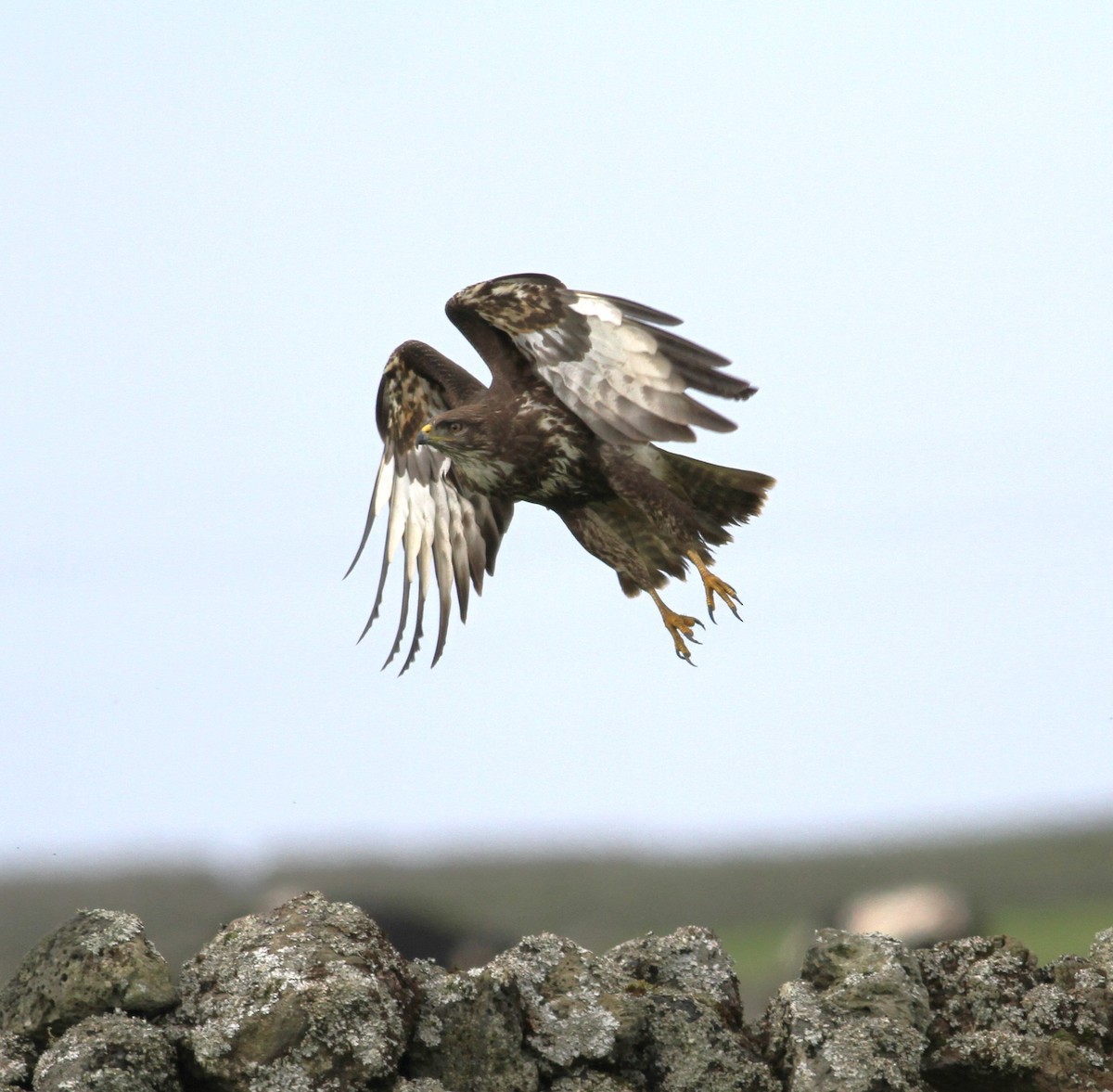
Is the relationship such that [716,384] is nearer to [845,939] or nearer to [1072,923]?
[845,939]

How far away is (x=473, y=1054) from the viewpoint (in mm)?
6625

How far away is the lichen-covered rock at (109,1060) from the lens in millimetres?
6160

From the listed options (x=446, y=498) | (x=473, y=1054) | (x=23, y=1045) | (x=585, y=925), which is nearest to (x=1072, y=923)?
(x=585, y=925)

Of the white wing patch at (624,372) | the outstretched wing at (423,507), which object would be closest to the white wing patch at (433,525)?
the outstretched wing at (423,507)

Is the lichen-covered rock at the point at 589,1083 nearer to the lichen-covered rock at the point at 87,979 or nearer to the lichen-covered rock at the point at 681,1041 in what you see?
the lichen-covered rock at the point at 681,1041

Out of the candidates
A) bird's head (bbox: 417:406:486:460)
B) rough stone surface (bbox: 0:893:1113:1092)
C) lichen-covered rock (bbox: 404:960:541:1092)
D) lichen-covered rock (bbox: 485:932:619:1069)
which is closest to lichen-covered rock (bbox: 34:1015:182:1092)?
rough stone surface (bbox: 0:893:1113:1092)

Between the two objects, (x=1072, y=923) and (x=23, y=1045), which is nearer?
(x=23, y=1045)

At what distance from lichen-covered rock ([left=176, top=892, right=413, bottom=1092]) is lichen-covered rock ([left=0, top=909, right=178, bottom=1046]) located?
0.62 ft

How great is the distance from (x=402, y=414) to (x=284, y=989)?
5.61 m

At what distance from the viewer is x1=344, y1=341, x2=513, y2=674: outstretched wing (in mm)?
11156

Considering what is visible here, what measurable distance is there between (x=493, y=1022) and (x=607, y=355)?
12.3 feet

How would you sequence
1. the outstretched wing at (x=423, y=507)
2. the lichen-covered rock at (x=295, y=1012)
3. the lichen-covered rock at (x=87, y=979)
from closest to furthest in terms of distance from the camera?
1. the lichen-covered rock at (x=295, y=1012)
2. the lichen-covered rock at (x=87, y=979)
3. the outstretched wing at (x=423, y=507)

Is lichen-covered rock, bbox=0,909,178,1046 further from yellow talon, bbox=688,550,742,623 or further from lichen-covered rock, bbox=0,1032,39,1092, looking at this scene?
yellow talon, bbox=688,550,742,623

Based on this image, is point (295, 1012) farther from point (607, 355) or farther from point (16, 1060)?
point (607, 355)
